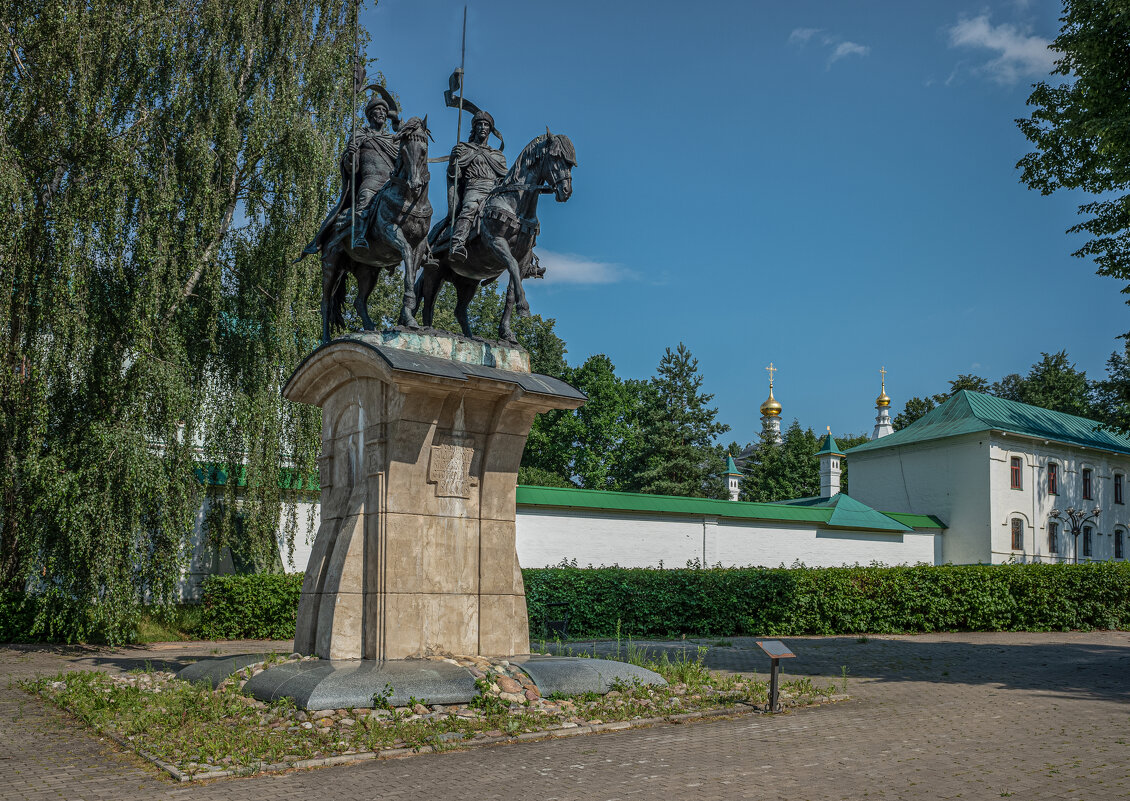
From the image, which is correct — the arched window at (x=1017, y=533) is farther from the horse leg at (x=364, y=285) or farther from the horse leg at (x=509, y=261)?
the horse leg at (x=364, y=285)

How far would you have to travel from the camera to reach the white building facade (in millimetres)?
34125

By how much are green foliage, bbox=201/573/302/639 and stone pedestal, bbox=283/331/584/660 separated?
780 centimetres

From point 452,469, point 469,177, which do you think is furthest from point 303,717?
point 469,177

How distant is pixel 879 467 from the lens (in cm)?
3941

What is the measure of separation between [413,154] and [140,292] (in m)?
7.68

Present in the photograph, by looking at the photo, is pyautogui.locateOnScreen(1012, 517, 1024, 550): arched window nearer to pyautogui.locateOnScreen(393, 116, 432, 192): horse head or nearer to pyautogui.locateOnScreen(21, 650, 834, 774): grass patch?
pyautogui.locateOnScreen(21, 650, 834, 774): grass patch

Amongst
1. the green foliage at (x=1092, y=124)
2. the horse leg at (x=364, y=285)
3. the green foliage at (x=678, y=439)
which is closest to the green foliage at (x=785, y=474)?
the green foliage at (x=678, y=439)

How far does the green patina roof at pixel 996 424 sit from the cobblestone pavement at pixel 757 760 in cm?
2736

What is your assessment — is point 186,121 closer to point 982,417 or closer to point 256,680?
point 256,680

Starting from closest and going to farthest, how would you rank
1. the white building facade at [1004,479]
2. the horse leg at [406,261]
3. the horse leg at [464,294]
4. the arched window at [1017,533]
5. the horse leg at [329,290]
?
the horse leg at [406,261] < the horse leg at [329,290] < the horse leg at [464,294] < the white building facade at [1004,479] < the arched window at [1017,533]

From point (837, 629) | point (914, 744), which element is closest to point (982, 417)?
point (837, 629)

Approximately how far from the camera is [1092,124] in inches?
481

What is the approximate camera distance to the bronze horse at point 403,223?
8930mm

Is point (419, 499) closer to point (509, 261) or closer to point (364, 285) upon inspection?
point (509, 261)
